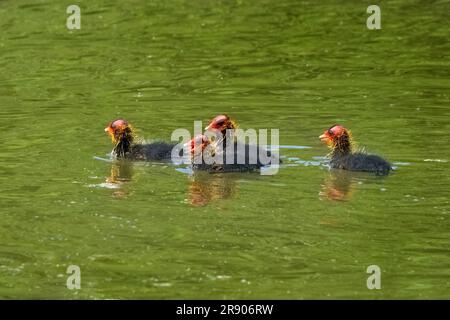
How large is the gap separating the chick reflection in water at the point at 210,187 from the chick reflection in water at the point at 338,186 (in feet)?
2.63

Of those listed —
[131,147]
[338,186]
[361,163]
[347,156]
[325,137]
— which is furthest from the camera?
[131,147]

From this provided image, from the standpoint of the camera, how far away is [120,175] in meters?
11.0

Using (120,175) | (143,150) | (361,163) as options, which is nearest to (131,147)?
(143,150)

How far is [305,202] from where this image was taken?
9750 millimetres

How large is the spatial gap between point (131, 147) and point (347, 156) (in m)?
2.16

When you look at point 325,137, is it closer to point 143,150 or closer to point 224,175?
point 224,175

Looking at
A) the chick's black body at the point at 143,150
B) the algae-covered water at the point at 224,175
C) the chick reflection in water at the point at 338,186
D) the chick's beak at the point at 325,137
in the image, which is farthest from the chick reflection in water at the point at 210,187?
the chick's beak at the point at 325,137

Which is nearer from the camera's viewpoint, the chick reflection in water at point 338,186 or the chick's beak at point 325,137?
the chick reflection in water at point 338,186

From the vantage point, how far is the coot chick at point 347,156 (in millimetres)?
10805

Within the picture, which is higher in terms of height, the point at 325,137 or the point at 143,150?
the point at 325,137

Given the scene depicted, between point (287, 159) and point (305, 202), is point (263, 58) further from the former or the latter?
point (305, 202)

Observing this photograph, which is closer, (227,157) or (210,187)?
(210,187)

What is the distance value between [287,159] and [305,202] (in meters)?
1.69

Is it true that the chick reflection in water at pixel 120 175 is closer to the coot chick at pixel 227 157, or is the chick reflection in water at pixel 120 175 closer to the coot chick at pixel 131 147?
the coot chick at pixel 131 147
